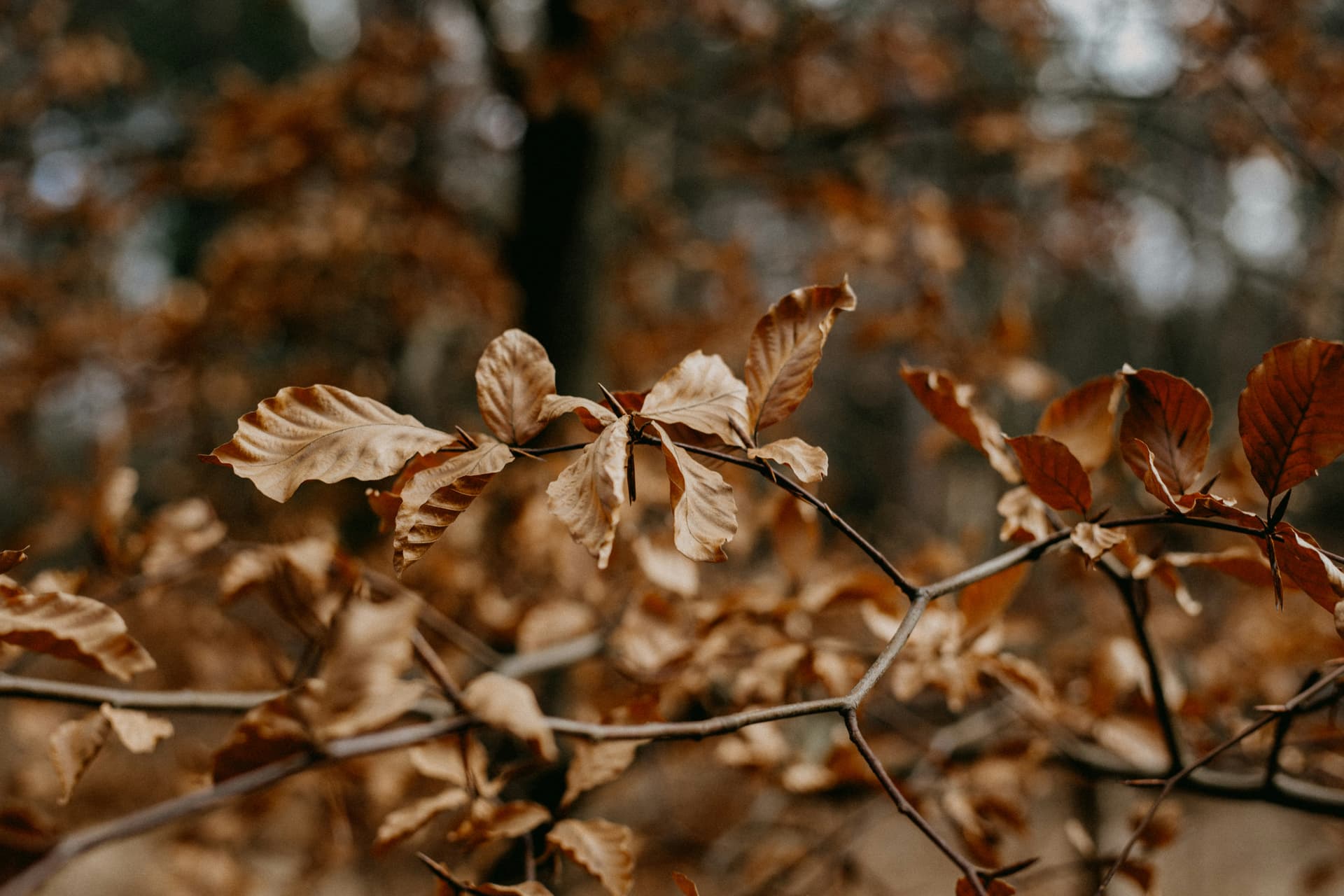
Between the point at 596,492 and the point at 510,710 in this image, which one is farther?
the point at 510,710

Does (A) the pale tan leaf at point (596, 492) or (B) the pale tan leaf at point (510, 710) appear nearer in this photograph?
(A) the pale tan leaf at point (596, 492)

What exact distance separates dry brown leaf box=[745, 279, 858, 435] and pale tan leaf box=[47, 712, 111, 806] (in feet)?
1.86

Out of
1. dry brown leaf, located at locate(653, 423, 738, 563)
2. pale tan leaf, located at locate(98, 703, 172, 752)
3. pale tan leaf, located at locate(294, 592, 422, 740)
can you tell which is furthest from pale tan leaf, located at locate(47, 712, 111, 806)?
dry brown leaf, located at locate(653, 423, 738, 563)

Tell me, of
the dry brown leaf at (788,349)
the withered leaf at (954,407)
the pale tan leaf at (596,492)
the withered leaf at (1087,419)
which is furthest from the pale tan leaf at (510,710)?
the withered leaf at (1087,419)

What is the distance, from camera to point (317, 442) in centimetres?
53

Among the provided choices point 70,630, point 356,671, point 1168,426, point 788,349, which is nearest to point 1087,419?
point 1168,426

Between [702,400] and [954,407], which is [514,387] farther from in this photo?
[954,407]

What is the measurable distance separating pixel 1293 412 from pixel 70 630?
0.87 meters

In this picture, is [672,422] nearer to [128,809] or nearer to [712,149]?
[128,809]

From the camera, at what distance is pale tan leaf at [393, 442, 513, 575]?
509mm

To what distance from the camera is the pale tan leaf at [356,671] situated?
508mm

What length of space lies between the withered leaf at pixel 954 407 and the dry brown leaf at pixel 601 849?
17.5 inches

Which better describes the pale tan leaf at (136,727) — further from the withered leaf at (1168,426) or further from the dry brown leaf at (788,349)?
the withered leaf at (1168,426)

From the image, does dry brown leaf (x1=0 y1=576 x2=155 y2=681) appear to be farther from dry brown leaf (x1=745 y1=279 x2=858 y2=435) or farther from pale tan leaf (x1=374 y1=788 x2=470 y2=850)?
dry brown leaf (x1=745 y1=279 x2=858 y2=435)
